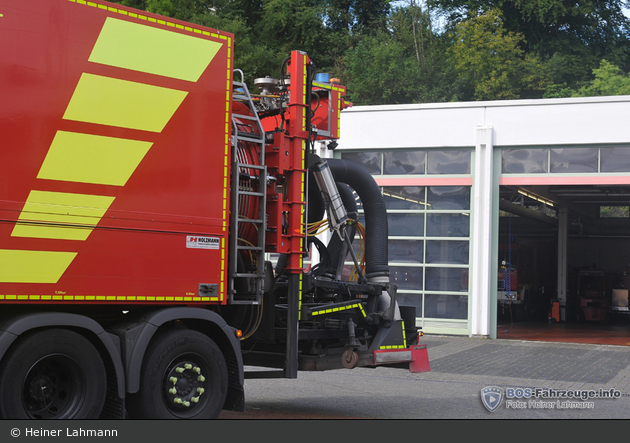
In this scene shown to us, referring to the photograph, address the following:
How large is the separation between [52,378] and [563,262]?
24.9 metres

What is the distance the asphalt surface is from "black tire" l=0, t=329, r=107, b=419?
7.74 feet

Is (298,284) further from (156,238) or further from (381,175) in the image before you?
(381,175)

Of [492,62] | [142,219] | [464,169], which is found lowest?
[142,219]

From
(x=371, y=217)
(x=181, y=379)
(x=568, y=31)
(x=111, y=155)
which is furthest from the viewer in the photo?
(x=568, y=31)

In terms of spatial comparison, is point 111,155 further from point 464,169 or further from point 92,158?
point 464,169

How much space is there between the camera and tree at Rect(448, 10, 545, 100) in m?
43.1

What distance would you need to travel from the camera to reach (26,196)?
539 cm

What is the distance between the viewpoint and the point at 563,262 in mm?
27875

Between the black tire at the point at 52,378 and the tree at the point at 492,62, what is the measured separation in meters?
40.1

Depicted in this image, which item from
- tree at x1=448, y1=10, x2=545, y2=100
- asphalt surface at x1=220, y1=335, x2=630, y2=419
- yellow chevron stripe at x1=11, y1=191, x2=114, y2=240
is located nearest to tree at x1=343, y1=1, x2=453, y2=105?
tree at x1=448, y1=10, x2=545, y2=100

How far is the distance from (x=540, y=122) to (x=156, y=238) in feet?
43.6

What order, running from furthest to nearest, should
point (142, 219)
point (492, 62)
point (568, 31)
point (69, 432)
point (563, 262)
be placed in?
point (568, 31) → point (492, 62) → point (563, 262) → point (142, 219) → point (69, 432)

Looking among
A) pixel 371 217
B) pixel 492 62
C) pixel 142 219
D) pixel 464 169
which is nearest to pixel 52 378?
pixel 142 219

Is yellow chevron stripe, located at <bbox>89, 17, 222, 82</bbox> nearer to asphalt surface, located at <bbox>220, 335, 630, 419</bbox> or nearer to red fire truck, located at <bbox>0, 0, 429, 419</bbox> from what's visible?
red fire truck, located at <bbox>0, 0, 429, 419</bbox>
